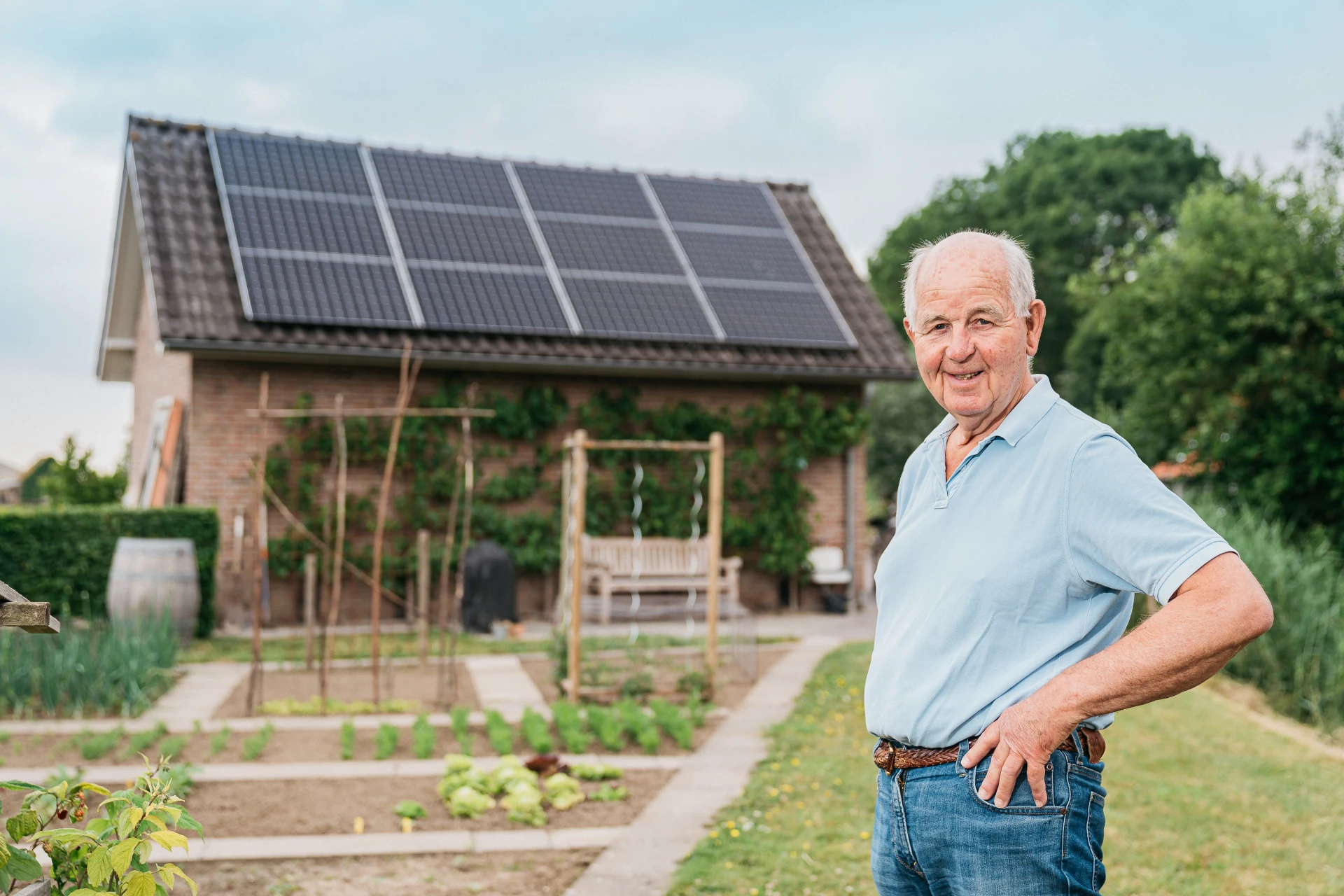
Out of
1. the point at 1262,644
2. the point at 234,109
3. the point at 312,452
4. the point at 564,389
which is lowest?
the point at 1262,644

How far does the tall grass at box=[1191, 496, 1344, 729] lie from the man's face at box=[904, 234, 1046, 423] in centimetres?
782

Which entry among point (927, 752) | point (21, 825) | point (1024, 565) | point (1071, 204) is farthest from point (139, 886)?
point (1071, 204)

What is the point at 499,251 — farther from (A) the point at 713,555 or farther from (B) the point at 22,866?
(B) the point at 22,866

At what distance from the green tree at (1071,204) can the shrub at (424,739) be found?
94.7 feet

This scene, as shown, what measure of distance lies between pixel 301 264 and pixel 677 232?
15.3ft

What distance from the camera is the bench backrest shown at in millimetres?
11188

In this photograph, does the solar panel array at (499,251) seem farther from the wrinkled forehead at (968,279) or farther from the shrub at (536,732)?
the wrinkled forehead at (968,279)

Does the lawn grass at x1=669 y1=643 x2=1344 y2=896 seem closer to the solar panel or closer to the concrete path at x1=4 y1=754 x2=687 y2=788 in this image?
the concrete path at x1=4 y1=754 x2=687 y2=788

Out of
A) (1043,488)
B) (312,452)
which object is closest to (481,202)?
(312,452)

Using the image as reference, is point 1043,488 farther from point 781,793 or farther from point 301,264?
point 301,264

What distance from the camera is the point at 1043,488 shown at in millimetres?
1987

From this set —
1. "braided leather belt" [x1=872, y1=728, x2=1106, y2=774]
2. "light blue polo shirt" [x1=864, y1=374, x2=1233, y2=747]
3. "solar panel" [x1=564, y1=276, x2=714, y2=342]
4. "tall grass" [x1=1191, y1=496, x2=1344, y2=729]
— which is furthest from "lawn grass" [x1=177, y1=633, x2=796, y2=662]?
"light blue polo shirt" [x1=864, y1=374, x2=1233, y2=747]

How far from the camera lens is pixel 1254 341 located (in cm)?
1400

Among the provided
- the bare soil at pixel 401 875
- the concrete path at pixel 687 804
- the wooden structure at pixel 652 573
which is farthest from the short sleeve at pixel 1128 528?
the wooden structure at pixel 652 573
